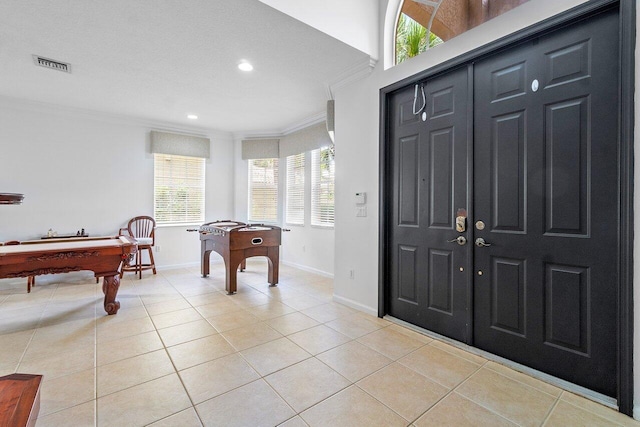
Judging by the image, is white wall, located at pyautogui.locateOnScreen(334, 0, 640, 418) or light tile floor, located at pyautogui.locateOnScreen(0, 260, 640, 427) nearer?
light tile floor, located at pyautogui.locateOnScreen(0, 260, 640, 427)

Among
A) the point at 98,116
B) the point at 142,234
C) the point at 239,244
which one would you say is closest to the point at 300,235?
the point at 239,244

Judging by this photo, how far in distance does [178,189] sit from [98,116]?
1.67m

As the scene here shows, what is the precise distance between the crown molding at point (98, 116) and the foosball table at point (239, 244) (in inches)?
88.5

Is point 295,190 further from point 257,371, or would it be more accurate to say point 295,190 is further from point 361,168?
point 257,371

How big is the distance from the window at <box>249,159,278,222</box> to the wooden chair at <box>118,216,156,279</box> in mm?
1857

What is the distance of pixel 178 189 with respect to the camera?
5699mm

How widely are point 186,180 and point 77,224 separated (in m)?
1.84

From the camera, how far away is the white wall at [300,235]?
504 centimetres

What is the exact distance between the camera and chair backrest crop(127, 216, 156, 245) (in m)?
5.12

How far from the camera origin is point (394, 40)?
10.1ft

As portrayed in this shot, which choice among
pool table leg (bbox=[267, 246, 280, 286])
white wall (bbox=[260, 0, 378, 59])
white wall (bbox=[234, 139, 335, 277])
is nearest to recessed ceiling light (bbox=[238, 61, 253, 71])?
white wall (bbox=[260, 0, 378, 59])

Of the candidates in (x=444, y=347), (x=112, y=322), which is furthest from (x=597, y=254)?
(x=112, y=322)

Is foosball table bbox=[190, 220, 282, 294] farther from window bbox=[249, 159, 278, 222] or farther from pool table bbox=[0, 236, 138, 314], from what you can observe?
window bbox=[249, 159, 278, 222]

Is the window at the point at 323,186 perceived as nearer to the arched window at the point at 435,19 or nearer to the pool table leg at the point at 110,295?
the arched window at the point at 435,19
